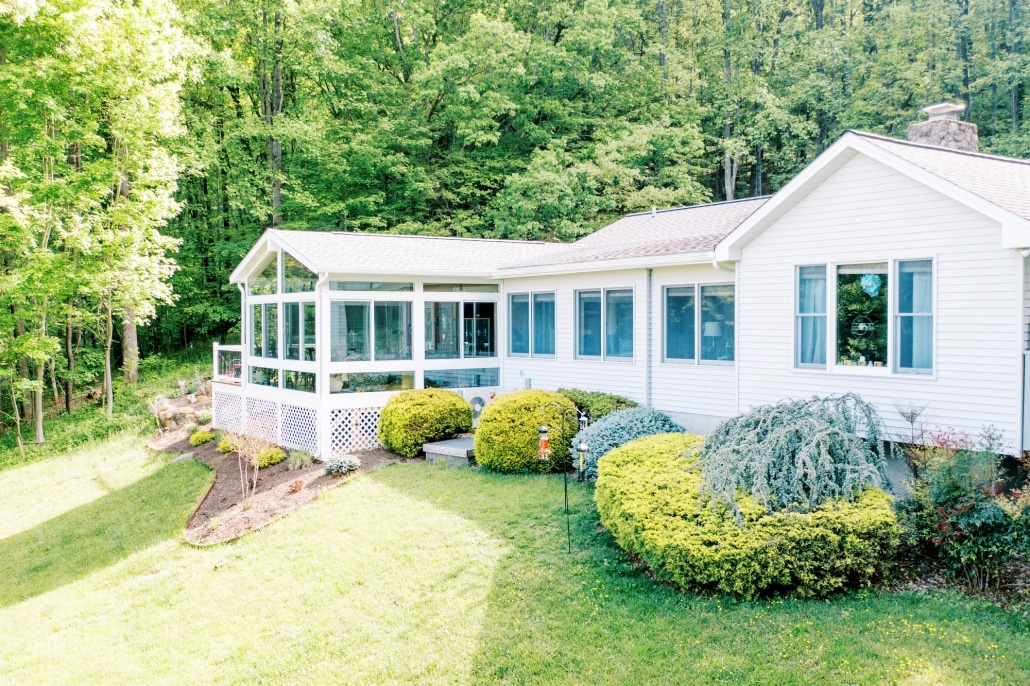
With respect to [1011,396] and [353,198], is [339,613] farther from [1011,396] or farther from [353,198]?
[353,198]

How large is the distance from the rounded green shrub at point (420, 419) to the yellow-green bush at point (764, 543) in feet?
20.2

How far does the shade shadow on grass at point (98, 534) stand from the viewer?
10.7 meters

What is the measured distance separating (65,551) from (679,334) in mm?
10318

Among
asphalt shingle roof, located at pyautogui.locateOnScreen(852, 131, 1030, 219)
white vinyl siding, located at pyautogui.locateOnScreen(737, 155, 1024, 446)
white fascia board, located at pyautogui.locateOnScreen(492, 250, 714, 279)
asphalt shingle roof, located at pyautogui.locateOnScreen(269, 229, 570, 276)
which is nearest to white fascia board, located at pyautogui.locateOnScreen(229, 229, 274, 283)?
asphalt shingle roof, located at pyautogui.locateOnScreen(269, 229, 570, 276)

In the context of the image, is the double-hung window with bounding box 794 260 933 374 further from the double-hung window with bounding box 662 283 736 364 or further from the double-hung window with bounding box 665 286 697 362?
the double-hung window with bounding box 665 286 697 362

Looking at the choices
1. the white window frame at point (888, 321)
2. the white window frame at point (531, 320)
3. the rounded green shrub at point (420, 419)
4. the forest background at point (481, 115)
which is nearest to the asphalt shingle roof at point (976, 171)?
the white window frame at point (888, 321)

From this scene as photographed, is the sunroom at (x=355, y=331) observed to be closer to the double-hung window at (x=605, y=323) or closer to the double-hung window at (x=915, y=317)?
the double-hung window at (x=605, y=323)

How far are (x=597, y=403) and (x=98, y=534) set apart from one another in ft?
27.9

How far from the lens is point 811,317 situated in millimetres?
9281

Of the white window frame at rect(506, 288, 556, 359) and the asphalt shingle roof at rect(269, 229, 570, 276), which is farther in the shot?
the white window frame at rect(506, 288, 556, 359)

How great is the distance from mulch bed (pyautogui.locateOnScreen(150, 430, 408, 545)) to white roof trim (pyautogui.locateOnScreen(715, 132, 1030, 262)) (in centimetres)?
674

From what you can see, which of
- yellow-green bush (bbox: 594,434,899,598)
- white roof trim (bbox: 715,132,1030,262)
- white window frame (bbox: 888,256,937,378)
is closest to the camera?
yellow-green bush (bbox: 594,434,899,598)

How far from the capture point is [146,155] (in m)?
18.9

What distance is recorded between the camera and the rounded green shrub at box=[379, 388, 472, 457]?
1261 cm
